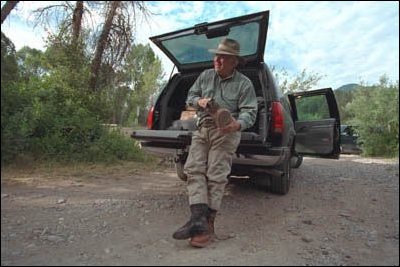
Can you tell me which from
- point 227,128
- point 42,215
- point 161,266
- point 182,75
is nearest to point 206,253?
point 161,266

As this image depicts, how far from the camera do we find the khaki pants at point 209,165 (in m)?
2.95

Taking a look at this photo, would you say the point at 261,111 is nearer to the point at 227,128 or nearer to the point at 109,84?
the point at 227,128

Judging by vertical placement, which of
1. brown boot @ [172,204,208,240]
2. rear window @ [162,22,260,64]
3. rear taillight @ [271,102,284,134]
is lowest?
brown boot @ [172,204,208,240]

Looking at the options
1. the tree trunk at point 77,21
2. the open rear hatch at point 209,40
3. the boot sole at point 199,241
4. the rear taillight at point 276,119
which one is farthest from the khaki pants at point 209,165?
the tree trunk at point 77,21

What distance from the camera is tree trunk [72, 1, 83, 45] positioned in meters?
6.33

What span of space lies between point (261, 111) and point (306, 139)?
208 centimetres

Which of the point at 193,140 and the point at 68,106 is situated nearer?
the point at 193,140

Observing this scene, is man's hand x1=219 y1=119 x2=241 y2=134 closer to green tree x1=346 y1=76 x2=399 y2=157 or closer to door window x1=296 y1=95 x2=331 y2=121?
green tree x1=346 y1=76 x2=399 y2=157

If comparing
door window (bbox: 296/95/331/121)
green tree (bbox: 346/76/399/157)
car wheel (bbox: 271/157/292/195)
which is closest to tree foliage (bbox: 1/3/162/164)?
door window (bbox: 296/95/331/121)

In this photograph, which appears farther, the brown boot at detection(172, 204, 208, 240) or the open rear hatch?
the open rear hatch

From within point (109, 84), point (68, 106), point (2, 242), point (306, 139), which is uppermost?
point (109, 84)

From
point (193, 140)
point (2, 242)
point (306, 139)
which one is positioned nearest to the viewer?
point (2, 242)

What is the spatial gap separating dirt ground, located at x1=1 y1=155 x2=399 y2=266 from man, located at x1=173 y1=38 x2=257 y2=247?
19 centimetres

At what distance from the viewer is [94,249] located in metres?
2.52
